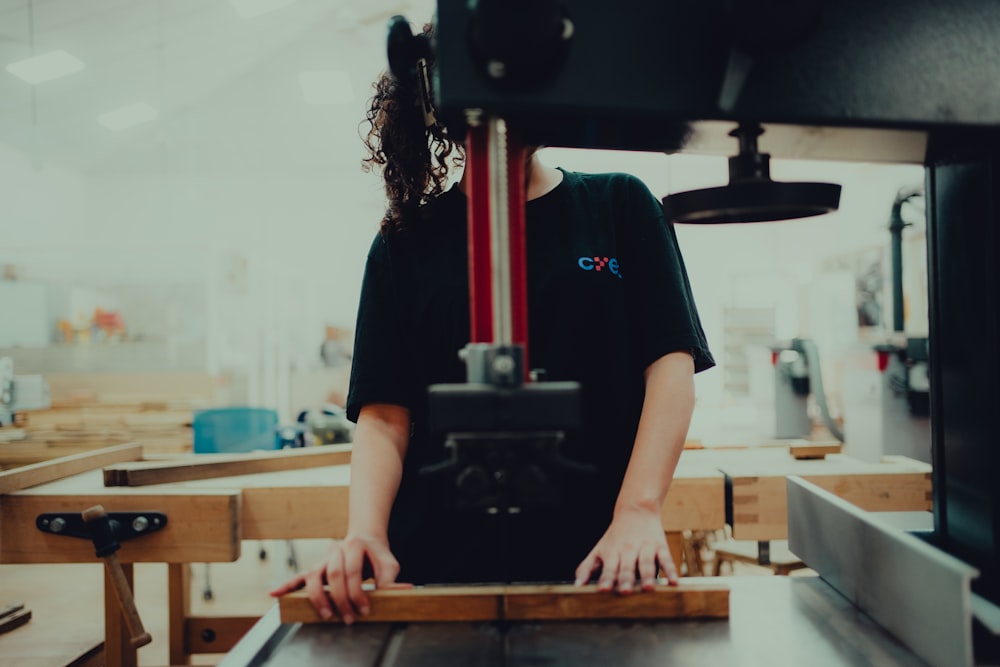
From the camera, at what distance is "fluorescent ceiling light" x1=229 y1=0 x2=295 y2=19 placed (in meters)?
5.30

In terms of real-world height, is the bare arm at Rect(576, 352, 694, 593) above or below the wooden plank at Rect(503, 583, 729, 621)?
above

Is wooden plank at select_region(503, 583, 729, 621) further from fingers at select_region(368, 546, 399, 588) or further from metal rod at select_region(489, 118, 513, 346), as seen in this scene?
metal rod at select_region(489, 118, 513, 346)

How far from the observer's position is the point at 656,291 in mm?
944

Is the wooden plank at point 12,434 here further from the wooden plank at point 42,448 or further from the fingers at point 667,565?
the fingers at point 667,565

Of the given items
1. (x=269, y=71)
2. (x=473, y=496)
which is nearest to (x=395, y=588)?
(x=473, y=496)

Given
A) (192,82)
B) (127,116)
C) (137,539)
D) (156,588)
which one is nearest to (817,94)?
(137,539)

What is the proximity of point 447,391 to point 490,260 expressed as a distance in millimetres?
119

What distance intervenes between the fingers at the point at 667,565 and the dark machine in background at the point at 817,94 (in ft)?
0.96

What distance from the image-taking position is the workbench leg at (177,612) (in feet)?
6.43

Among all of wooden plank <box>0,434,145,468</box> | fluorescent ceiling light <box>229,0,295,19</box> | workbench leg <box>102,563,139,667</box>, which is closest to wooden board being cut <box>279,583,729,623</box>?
Answer: workbench leg <box>102,563,139,667</box>

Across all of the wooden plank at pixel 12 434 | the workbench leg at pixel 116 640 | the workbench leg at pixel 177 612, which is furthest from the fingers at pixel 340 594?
the wooden plank at pixel 12 434

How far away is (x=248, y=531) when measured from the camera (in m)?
1.40

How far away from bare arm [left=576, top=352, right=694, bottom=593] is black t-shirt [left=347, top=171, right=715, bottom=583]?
42 mm

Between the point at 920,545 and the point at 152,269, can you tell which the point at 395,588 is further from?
the point at 152,269
